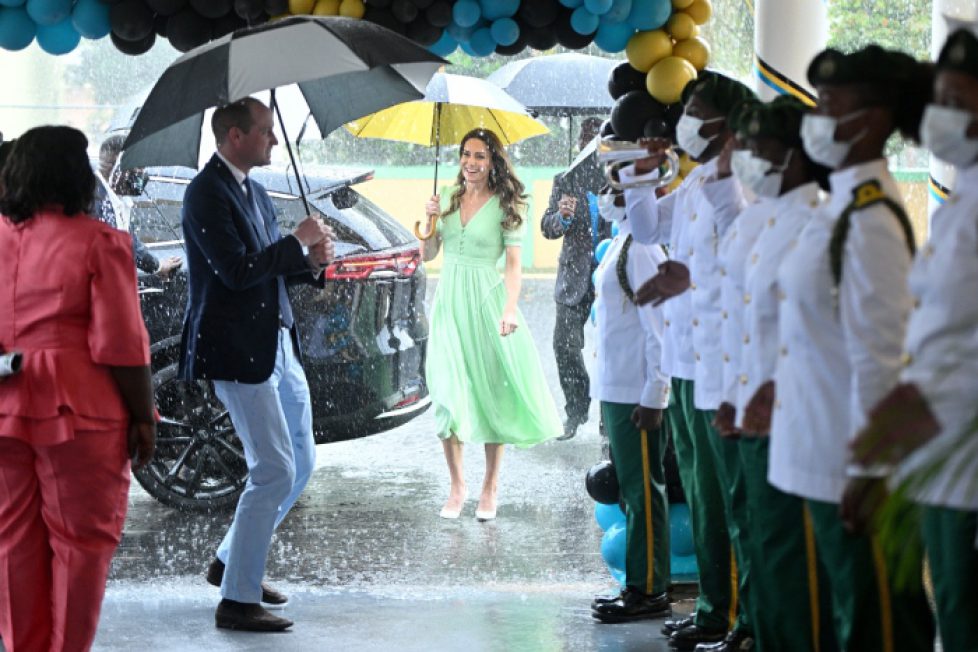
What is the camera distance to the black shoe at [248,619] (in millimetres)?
5617

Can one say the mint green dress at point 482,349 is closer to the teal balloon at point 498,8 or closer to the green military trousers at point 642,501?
the teal balloon at point 498,8

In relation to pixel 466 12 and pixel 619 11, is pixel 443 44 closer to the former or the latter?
pixel 466 12

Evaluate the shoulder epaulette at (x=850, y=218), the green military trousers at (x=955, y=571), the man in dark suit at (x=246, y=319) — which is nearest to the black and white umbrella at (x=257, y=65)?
the man in dark suit at (x=246, y=319)

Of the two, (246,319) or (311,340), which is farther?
(311,340)

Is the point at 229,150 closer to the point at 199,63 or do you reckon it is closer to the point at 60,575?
the point at 199,63

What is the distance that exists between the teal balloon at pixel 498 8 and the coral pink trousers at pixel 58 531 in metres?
2.36

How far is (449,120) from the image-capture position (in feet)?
27.7

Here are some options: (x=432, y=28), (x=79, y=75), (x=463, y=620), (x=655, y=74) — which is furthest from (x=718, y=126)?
(x=79, y=75)

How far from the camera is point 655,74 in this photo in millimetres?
5961

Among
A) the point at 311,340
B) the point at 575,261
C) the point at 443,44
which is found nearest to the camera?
the point at 443,44

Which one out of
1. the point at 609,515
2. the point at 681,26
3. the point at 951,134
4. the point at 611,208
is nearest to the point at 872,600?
the point at 951,134

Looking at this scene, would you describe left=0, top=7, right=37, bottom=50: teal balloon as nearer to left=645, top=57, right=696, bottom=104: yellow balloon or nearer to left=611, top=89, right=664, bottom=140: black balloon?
left=611, top=89, right=664, bottom=140: black balloon

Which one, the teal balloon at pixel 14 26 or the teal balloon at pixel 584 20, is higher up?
the teal balloon at pixel 584 20

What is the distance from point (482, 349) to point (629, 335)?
2110mm
